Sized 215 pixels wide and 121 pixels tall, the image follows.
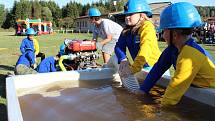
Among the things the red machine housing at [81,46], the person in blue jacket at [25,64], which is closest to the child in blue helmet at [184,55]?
the person in blue jacket at [25,64]

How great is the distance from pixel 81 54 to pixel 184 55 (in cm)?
552

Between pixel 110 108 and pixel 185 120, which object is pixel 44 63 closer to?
pixel 110 108

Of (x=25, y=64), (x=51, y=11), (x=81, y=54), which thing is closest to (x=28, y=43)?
(x=25, y=64)

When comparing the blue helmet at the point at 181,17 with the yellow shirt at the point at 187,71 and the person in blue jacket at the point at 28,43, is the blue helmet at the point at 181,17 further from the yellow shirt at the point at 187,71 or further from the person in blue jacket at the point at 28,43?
the person in blue jacket at the point at 28,43

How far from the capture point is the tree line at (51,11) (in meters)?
88.9

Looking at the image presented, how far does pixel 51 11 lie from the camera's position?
103125mm

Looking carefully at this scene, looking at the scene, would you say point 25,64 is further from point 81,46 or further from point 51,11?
point 51,11

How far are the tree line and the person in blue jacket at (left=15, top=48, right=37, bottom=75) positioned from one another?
7639 centimetres

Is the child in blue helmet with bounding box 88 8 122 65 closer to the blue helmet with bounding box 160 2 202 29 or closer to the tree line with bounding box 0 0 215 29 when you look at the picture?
the blue helmet with bounding box 160 2 202 29

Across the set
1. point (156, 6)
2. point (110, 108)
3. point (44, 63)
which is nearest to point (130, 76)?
point (110, 108)

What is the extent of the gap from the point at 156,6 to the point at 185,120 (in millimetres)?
56796

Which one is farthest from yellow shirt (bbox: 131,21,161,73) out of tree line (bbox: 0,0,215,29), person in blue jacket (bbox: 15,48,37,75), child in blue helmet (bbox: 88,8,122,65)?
tree line (bbox: 0,0,215,29)

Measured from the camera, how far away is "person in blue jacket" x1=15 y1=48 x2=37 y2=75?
323 inches

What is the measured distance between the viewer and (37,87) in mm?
5105
